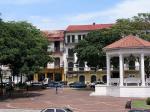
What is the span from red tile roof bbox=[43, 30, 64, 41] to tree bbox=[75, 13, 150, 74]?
1252 inches

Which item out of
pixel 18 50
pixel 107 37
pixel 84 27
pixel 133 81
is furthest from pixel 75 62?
pixel 18 50

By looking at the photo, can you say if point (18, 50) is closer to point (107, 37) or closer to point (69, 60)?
point (107, 37)

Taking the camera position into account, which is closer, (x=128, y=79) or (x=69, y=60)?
(x=128, y=79)

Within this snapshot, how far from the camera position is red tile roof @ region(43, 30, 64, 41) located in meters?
110

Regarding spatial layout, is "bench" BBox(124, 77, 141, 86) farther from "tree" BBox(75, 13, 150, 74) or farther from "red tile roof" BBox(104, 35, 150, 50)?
"tree" BBox(75, 13, 150, 74)

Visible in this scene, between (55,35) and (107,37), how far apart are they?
37.0 m

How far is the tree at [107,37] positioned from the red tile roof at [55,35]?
1252 inches

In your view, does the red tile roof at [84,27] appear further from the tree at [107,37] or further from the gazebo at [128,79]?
the gazebo at [128,79]

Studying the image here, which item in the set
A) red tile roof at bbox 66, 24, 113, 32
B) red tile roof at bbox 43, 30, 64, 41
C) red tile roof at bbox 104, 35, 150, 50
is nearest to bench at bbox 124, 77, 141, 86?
red tile roof at bbox 104, 35, 150, 50

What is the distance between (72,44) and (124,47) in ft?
150

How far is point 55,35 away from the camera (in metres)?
113

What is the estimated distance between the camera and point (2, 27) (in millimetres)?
60594

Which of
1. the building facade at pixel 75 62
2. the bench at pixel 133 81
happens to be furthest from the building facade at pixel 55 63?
the bench at pixel 133 81

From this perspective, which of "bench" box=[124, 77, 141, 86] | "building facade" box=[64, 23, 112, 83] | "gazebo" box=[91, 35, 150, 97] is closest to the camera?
"gazebo" box=[91, 35, 150, 97]
